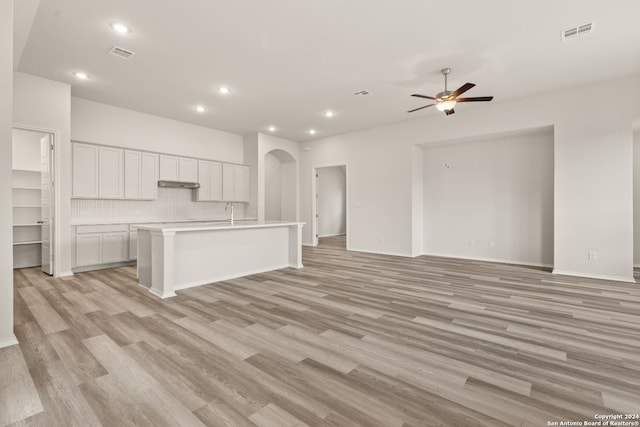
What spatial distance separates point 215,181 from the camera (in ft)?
24.3

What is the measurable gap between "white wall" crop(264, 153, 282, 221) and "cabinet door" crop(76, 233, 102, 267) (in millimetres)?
5269

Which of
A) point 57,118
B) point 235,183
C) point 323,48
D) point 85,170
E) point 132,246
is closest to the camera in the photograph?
point 323,48

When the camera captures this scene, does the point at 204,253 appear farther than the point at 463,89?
Yes

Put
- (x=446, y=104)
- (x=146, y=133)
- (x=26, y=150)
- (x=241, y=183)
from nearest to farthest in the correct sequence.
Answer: (x=446, y=104) → (x=26, y=150) → (x=146, y=133) → (x=241, y=183)

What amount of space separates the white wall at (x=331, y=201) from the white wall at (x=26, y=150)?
7666mm

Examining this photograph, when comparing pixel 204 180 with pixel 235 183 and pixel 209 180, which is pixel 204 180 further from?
pixel 235 183

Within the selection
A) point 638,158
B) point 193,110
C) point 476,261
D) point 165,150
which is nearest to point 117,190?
point 165,150

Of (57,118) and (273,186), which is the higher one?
(57,118)

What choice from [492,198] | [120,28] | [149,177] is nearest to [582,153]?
[492,198]

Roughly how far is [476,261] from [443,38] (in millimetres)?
4557

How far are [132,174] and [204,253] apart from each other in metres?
2.89

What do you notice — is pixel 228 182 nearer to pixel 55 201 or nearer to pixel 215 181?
pixel 215 181

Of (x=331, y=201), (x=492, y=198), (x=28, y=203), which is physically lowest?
(x=28, y=203)

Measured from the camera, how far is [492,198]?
631 cm
